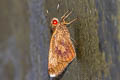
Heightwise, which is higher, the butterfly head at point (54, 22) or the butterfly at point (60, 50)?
the butterfly head at point (54, 22)

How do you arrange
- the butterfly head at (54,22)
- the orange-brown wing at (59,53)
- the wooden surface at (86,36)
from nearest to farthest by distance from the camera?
1. the wooden surface at (86,36)
2. the orange-brown wing at (59,53)
3. the butterfly head at (54,22)

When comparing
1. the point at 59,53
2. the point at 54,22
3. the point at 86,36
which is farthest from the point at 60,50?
the point at 86,36

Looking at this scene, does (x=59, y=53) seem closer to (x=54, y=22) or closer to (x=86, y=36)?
(x=54, y=22)

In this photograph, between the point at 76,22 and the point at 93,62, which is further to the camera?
the point at 76,22

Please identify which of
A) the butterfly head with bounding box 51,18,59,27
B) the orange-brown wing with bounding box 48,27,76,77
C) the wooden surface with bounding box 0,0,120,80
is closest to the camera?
the wooden surface with bounding box 0,0,120,80

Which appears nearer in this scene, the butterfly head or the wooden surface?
the wooden surface

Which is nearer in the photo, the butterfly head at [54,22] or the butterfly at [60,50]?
the butterfly at [60,50]

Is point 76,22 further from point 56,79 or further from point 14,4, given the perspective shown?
point 14,4

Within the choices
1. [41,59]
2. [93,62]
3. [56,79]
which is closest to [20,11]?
[41,59]
